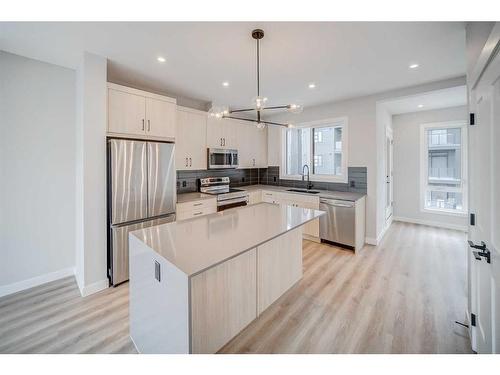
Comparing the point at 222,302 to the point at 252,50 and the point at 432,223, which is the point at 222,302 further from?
the point at 432,223

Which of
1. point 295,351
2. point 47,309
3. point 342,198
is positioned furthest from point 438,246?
point 47,309

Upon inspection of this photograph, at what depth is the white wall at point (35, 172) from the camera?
2430mm

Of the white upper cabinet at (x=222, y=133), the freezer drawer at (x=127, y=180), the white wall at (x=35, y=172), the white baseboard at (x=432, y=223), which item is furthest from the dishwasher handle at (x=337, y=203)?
the white wall at (x=35, y=172)

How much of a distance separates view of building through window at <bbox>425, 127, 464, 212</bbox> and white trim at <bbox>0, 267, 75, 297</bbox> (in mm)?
6941

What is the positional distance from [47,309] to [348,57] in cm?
413

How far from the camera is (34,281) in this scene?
2633mm

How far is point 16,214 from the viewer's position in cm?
251

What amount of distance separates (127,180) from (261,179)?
362 centimetres

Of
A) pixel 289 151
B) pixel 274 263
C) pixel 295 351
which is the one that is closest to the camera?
pixel 295 351

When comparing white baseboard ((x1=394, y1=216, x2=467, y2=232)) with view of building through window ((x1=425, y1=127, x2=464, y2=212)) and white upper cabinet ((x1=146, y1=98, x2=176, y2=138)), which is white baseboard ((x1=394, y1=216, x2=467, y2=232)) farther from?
white upper cabinet ((x1=146, y1=98, x2=176, y2=138))

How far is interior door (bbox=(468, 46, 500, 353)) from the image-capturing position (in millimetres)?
1215

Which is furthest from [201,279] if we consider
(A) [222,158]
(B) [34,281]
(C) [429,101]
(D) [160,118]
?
(C) [429,101]
